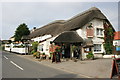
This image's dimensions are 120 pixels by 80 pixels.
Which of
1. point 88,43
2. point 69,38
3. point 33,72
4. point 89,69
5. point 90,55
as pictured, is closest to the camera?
point 33,72

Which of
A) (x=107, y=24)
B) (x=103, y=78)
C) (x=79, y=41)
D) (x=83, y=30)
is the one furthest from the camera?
(x=107, y=24)

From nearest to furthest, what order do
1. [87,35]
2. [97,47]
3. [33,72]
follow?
[33,72], [87,35], [97,47]

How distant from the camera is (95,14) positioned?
77.7 feet

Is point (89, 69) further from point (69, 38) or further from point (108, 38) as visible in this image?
point (108, 38)

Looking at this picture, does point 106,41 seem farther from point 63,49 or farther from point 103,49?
point 63,49

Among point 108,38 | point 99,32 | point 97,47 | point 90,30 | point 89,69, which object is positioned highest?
point 90,30

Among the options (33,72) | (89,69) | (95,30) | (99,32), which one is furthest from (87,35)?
(33,72)

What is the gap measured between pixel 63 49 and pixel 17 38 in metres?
25.6

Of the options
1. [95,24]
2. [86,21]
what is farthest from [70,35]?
[95,24]

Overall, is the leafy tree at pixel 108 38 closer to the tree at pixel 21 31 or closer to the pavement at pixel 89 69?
the pavement at pixel 89 69

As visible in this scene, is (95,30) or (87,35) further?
(95,30)

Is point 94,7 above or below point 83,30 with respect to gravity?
above

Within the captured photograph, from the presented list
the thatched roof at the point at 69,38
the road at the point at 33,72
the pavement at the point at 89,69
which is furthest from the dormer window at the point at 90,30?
the road at the point at 33,72

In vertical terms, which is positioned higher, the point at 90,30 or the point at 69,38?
the point at 90,30
